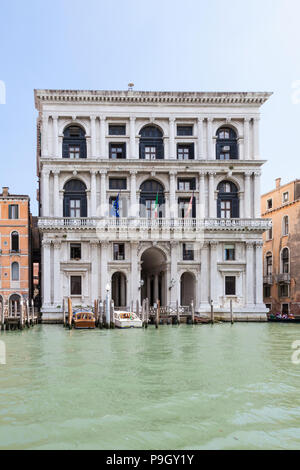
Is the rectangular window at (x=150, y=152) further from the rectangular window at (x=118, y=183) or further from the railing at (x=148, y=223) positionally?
the railing at (x=148, y=223)

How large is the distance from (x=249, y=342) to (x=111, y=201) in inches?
717

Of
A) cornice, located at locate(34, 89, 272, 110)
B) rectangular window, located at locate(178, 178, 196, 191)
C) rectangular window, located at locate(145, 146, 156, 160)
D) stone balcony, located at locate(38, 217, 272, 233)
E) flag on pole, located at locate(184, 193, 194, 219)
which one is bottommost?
stone balcony, located at locate(38, 217, 272, 233)

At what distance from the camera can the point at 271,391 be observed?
10.5 meters

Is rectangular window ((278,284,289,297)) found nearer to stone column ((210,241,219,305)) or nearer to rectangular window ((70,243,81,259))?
stone column ((210,241,219,305))

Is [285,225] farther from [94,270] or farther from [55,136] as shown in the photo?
[55,136]

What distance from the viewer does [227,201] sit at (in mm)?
36719

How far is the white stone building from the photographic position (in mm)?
34875

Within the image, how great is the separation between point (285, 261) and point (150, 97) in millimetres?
18036

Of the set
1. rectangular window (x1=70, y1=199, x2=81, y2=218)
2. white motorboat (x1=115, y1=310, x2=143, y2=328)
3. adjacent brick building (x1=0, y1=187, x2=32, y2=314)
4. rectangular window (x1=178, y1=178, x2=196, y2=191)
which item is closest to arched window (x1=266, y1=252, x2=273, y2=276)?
rectangular window (x1=178, y1=178, x2=196, y2=191)

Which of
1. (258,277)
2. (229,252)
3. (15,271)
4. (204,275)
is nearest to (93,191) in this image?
(15,271)

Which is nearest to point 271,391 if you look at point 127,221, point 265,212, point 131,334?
point 131,334

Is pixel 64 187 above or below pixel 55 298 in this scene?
above

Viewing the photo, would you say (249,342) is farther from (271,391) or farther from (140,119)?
(140,119)

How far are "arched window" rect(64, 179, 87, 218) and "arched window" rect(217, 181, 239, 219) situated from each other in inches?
398
